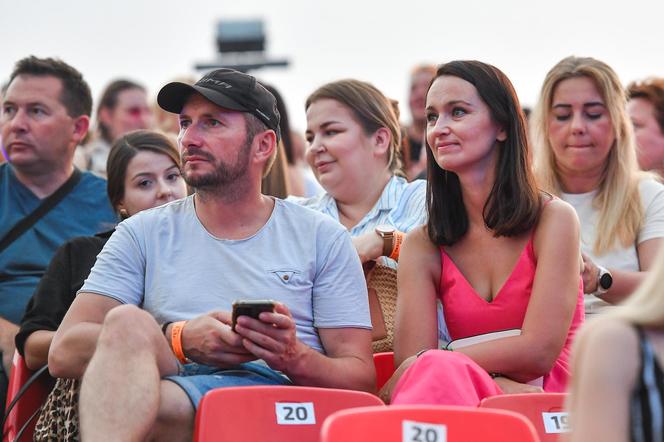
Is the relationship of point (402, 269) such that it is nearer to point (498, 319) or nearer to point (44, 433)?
point (498, 319)

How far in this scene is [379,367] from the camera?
410 centimetres

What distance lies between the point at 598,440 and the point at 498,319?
1.87 m

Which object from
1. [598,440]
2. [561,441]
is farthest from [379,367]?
[598,440]

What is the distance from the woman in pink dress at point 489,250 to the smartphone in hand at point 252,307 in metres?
0.58

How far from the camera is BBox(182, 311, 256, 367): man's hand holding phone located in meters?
3.35

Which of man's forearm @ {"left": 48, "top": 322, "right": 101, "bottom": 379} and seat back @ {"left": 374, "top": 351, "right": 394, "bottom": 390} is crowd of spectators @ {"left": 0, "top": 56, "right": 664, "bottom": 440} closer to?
man's forearm @ {"left": 48, "top": 322, "right": 101, "bottom": 379}

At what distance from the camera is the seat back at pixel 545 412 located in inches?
122

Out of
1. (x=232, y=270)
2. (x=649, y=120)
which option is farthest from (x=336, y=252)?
(x=649, y=120)

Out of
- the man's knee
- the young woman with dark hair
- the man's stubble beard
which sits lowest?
the man's knee

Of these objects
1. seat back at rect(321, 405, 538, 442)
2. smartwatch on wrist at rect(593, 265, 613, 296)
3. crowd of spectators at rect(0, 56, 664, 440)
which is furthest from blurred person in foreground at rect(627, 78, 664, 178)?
seat back at rect(321, 405, 538, 442)

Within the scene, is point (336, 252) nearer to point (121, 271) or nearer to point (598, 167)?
point (121, 271)

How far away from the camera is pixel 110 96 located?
809 cm

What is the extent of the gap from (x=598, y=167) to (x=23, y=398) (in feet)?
8.72

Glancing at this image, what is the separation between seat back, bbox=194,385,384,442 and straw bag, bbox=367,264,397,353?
1238mm
